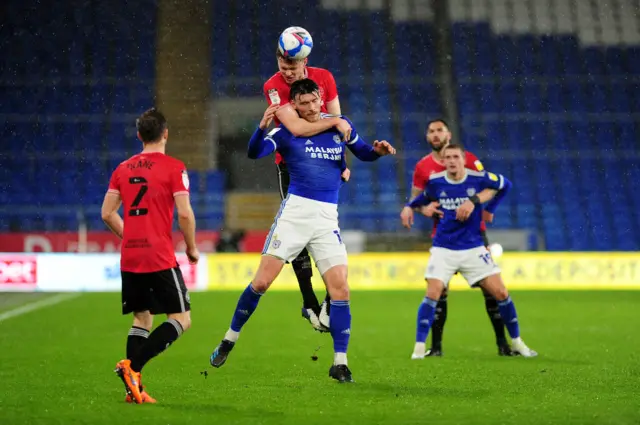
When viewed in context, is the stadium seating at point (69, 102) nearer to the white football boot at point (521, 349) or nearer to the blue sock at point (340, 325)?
the white football boot at point (521, 349)

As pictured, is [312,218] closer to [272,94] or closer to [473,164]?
[272,94]

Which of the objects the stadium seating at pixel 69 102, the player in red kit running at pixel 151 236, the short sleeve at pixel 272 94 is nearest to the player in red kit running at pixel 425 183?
the short sleeve at pixel 272 94

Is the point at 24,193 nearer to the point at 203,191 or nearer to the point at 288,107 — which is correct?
the point at 203,191

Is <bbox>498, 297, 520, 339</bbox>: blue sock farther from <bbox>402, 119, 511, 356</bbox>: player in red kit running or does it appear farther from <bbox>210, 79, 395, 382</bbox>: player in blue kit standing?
<bbox>210, 79, 395, 382</bbox>: player in blue kit standing

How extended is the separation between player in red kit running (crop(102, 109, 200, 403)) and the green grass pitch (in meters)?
0.38

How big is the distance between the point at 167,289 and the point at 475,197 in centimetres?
367

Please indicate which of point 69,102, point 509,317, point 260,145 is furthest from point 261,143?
point 69,102

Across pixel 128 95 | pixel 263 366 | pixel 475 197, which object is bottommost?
pixel 263 366

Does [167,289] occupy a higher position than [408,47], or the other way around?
[408,47]

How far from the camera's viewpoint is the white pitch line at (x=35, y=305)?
1360 centimetres

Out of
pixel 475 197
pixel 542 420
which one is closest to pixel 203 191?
pixel 475 197

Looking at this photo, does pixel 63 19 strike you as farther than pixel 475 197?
Yes

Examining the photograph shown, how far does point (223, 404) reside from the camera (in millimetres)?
5930

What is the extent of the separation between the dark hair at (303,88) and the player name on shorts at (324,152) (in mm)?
362
